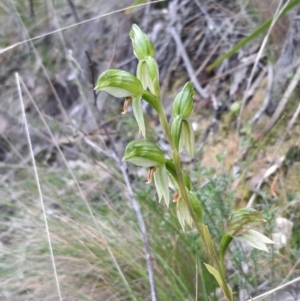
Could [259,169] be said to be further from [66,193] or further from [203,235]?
[203,235]

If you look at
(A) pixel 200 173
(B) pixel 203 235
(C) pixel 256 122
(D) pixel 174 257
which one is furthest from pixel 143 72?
(C) pixel 256 122

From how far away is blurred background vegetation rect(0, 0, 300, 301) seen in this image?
1572mm

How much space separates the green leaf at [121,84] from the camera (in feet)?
2.88

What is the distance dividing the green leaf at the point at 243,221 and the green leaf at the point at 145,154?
16 centimetres

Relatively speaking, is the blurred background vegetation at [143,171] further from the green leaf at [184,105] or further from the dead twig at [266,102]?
the green leaf at [184,105]

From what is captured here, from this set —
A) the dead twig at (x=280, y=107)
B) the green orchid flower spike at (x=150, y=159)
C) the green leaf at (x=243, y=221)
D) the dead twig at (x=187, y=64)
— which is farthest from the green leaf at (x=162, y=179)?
the dead twig at (x=187, y=64)

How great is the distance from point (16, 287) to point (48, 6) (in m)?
2.01

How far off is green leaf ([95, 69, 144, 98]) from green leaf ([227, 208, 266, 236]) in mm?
257

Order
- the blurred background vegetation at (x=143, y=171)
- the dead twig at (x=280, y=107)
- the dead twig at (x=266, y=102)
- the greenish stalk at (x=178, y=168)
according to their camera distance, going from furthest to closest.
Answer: the dead twig at (x=266, y=102)
the dead twig at (x=280, y=107)
the blurred background vegetation at (x=143, y=171)
the greenish stalk at (x=178, y=168)

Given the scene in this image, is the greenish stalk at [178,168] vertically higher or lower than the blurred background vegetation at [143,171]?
higher

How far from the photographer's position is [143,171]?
2.31 m

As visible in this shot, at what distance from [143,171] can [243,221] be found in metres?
1.40

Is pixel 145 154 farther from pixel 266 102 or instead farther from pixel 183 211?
pixel 266 102

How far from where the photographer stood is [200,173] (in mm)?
1562
